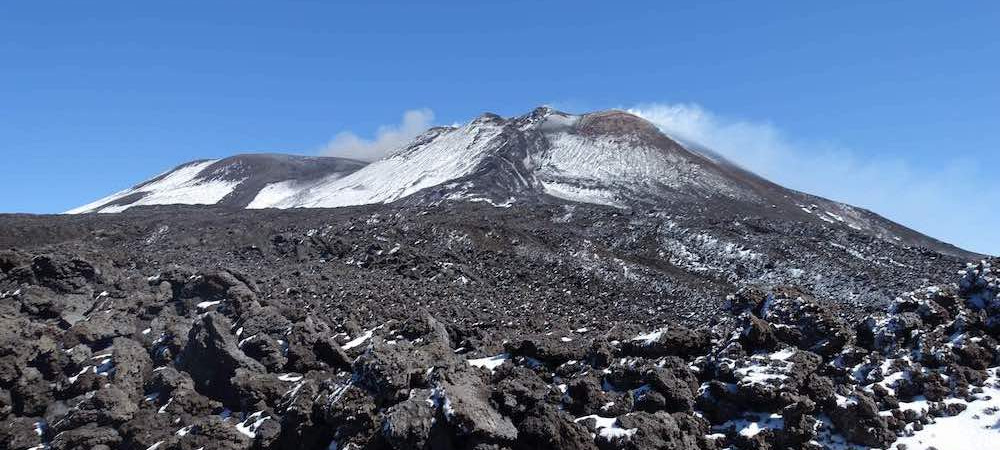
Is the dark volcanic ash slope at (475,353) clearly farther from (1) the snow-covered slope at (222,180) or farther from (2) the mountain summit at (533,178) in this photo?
(1) the snow-covered slope at (222,180)

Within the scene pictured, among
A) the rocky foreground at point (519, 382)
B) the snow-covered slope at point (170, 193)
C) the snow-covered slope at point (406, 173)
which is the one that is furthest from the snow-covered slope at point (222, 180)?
the rocky foreground at point (519, 382)

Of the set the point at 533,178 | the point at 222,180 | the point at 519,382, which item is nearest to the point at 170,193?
the point at 222,180

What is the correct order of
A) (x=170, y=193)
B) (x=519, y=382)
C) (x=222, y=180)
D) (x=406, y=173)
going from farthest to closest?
1. (x=222, y=180)
2. (x=170, y=193)
3. (x=406, y=173)
4. (x=519, y=382)

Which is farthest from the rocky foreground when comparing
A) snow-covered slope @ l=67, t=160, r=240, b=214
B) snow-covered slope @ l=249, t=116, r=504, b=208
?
snow-covered slope @ l=67, t=160, r=240, b=214

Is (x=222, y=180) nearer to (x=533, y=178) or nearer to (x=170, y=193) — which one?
(x=170, y=193)

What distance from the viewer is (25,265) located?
3172cm

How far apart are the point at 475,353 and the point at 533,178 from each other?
58567 millimetres

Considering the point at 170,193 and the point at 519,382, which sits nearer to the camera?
the point at 519,382

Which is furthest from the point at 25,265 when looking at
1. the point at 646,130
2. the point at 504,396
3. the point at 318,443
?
the point at 646,130

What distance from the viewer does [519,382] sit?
58.2 feet

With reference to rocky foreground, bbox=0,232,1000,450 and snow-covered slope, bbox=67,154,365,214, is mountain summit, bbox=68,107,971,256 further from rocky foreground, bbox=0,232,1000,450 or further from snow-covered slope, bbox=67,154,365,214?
rocky foreground, bbox=0,232,1000,450

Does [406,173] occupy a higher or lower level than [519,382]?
higher

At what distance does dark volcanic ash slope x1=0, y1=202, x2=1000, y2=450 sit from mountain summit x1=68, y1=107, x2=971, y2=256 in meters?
25.2

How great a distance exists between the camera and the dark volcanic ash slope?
51.7 ft
